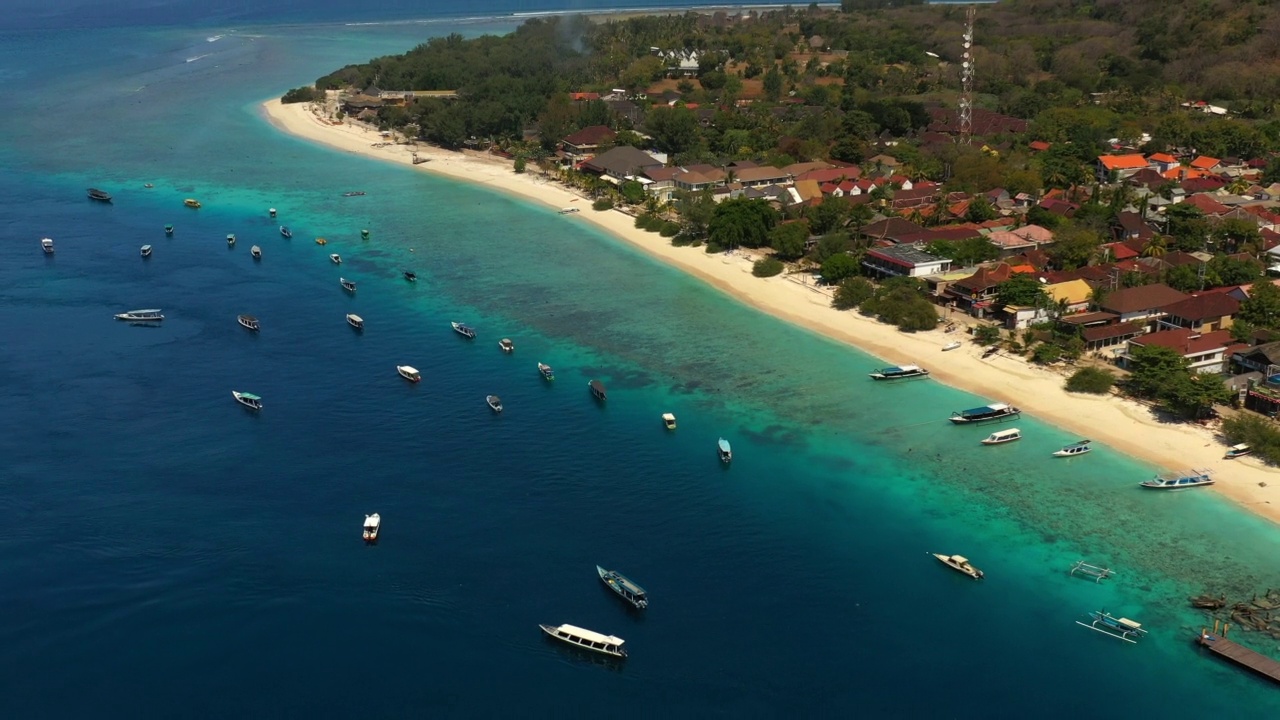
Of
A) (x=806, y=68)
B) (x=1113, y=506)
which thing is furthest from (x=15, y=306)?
(x=806, y=68)

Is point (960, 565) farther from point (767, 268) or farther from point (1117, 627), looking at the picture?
point (767, 268)

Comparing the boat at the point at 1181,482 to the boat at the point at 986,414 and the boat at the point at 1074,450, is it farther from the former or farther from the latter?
the boat at the point at 986,414

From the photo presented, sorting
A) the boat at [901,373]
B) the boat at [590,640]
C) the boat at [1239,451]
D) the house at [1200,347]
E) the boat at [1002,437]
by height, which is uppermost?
the house at [1200,347]

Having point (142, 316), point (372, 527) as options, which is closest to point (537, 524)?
point (372, 527)

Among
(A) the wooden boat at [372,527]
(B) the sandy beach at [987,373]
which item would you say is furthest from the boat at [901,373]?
(A) the wooden boat at [372,527]

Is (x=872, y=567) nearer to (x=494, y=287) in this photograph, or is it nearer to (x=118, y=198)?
(x=494, y=287)

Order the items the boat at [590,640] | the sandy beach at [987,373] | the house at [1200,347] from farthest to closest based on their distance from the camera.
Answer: the house at [1200,347] < the sandy beach at [987,373] < the boat at [590,640]
